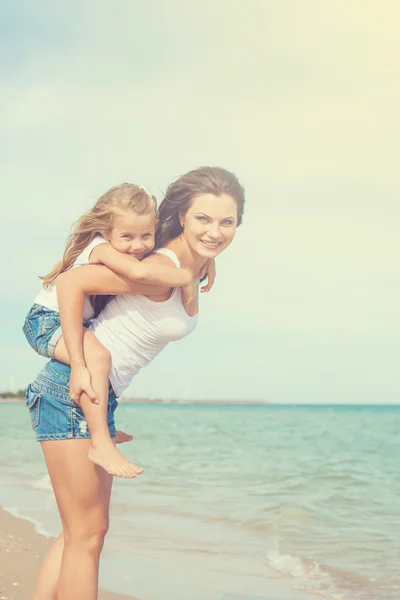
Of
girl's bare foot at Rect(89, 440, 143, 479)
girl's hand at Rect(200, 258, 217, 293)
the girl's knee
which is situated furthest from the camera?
girl's hand at Rect(200, 258, 217, 293)

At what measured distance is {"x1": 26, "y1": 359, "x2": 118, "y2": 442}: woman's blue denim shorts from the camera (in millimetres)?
3113

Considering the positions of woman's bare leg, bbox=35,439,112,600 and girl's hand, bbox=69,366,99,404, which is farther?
woman's bare leg, bbox=35,439,112,600

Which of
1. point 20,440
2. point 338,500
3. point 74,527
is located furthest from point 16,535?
point 20,440

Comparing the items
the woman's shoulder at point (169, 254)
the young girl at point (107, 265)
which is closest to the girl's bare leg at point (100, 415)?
the young girl at point (107, 265)

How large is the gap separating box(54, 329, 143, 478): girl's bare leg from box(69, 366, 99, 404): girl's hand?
17mm

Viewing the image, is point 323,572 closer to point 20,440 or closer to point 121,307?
point 121,307

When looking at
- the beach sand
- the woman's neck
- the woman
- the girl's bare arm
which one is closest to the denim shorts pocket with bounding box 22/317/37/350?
the woman

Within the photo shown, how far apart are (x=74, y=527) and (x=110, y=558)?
11.3ft

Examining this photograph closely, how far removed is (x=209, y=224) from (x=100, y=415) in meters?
0.84

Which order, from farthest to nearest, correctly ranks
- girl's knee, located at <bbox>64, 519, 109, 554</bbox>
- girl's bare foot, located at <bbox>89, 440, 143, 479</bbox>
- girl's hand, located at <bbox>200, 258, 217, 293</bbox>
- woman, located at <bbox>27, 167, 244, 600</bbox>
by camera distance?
girl's hand, located at <bbox>200, 258, 217, 293</bbox>, girl's knee, located at <bbox>64, 519, 109, 554</bbox>, woman, located at <bbox>27, 167, 244, 600</bbox>, girl's bare foot, located at <bbox>89, 440, 143, 479</bbox>

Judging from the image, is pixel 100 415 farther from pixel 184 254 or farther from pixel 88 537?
pixel 184 254

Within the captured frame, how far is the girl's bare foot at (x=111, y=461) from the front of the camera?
297cm

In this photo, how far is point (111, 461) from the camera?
2.98 meters

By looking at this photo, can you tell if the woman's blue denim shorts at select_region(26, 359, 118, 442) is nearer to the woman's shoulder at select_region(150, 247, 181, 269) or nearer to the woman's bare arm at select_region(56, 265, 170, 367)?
the woman's bare arm at select_region(56, 265, 170, 367)
